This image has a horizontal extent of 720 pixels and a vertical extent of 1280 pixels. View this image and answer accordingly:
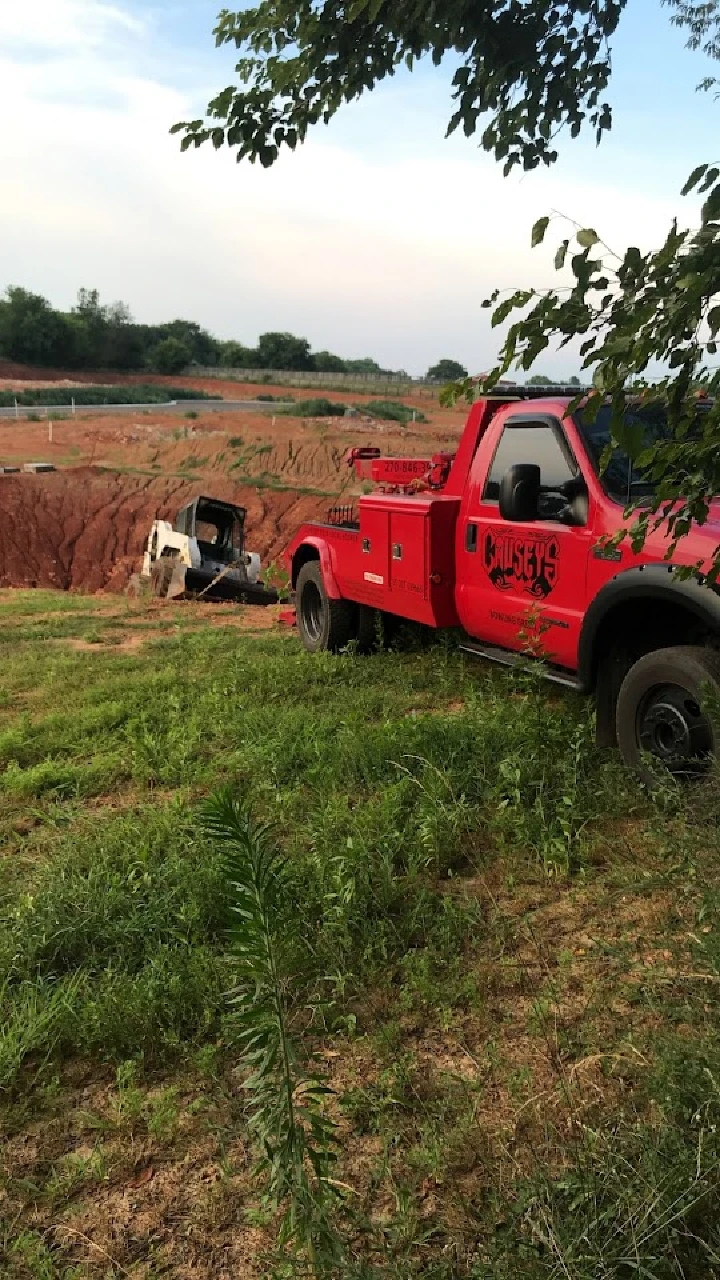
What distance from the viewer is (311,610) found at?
859 cm

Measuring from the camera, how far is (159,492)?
2898 centimetres

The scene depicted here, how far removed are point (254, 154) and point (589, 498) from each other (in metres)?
2.40

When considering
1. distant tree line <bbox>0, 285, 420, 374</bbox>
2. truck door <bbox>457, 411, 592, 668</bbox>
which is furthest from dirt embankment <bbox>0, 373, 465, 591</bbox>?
distant tree line <bbox>0, 285, 420, 374</bbox>

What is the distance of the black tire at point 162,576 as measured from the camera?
58.0 feet

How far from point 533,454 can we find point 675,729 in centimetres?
198

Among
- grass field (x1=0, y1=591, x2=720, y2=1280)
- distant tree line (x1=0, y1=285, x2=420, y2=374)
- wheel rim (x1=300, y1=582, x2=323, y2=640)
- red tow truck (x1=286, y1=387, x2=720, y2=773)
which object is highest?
distant tree line (x1=0, y1=285, x2=420, y2=374)

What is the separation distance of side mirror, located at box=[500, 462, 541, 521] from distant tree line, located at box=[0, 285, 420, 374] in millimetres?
73757

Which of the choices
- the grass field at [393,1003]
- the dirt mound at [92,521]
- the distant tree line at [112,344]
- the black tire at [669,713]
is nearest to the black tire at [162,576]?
the dirt mound at [92,521]

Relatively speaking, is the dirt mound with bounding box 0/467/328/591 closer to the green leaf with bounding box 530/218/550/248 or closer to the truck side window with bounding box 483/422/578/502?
the truck side window with bounding box 483/422/578/502

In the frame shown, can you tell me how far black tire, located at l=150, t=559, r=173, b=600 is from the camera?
1767 cm

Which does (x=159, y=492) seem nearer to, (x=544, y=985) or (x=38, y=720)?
(x=38, y=720)

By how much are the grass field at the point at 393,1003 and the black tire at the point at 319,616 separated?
2288 mm

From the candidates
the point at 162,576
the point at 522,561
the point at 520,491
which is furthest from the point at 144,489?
the point at 520,491

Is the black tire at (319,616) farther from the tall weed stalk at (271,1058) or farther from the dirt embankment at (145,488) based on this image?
the dirt embankment at (145,488)
